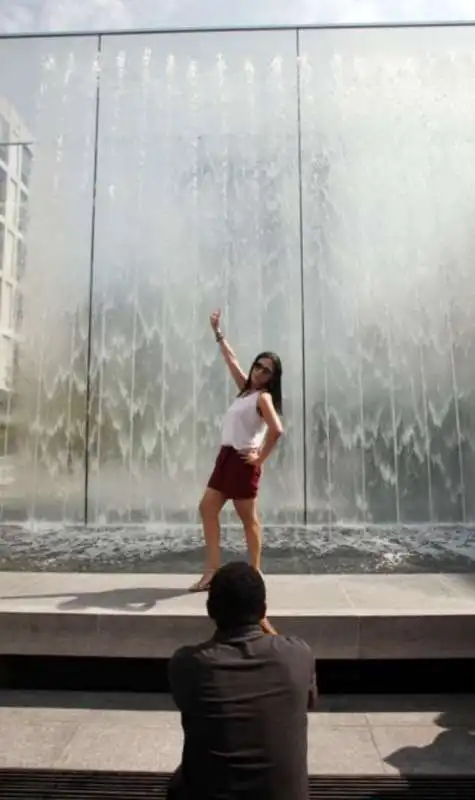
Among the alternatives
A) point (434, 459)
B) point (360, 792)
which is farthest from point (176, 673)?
point (434, 459)

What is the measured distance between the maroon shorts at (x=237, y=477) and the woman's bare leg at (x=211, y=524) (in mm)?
63

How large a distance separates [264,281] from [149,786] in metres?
7.92

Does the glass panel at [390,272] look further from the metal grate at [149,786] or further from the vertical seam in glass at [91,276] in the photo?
the metal grate at [149,786]

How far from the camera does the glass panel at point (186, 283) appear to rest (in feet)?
29.8

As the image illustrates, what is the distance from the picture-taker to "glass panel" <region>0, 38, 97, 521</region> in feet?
31.8

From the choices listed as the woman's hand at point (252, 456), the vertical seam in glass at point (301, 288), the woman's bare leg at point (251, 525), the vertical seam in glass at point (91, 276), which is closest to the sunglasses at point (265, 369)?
the woman's hand at point (252, 456)

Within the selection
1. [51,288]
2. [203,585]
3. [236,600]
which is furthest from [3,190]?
[236,600]

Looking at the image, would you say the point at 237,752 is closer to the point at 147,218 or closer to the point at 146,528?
the point at 146,528

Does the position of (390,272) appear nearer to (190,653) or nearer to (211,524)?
(211,524)

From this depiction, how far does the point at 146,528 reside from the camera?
817 cm

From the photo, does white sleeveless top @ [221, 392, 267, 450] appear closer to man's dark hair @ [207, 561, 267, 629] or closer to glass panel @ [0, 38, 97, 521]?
man's dark hair @ [207, 561, 267, 629]

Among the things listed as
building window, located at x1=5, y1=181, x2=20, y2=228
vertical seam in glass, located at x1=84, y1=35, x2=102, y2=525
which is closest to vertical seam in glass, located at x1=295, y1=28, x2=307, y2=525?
vertical seam in glass, located at x1=84, y1=35, x2=102, y2=525

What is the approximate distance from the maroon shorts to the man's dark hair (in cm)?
195

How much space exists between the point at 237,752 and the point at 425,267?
9.10 meters
